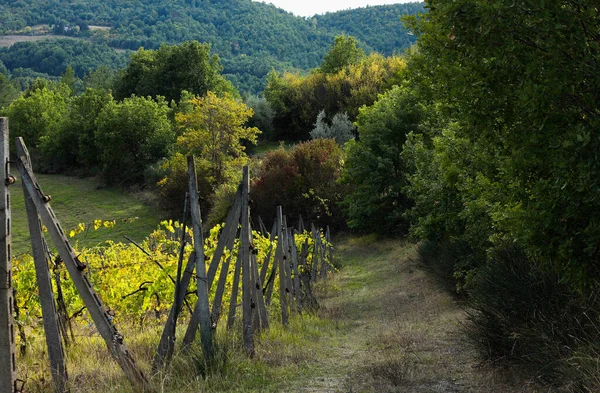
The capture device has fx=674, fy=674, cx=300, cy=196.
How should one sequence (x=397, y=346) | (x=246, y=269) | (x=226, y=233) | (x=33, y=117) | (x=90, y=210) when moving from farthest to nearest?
(x=33, y=117) → (x=90, y=210) → (x=397, y=346) → (x=246, y=269) → (x=226, y=233)

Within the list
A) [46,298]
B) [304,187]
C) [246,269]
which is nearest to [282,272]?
[246,269]

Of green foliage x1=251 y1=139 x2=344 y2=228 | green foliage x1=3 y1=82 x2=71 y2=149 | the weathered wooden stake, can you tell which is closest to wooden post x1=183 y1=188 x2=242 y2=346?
the weathered wooden stake

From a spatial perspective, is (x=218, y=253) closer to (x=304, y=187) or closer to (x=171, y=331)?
(x=171, y=331)

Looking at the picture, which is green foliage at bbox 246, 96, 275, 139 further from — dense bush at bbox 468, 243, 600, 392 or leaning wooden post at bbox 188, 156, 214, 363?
leaning wooden post at bbox 188, 156, 214, 363

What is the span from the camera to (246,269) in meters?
9.22

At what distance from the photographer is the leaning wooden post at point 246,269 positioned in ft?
28.6

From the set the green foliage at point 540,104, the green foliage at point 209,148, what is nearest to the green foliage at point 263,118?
the green foliage at point 209,148

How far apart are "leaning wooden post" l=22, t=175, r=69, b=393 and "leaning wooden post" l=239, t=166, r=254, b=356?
304 centimetres

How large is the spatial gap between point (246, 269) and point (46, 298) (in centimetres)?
368

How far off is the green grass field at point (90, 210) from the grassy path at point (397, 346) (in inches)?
889

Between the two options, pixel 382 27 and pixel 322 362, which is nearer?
pixel 322 362

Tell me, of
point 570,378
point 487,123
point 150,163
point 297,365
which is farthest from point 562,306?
point 150,163

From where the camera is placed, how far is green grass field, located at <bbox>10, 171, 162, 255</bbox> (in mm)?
42250

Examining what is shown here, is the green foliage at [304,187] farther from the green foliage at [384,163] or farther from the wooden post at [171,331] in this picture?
the wooden post at [171,331]
